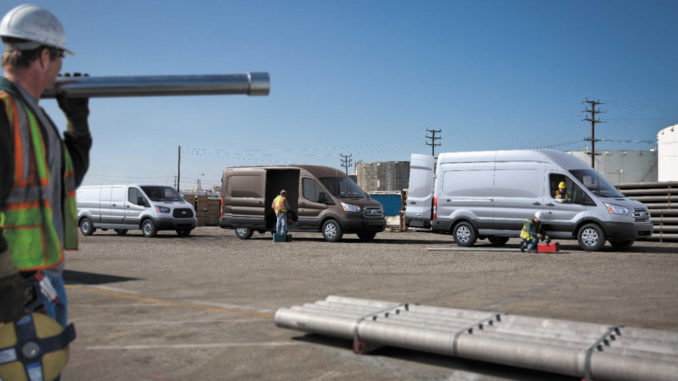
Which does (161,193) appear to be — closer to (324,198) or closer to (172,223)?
(172,223)

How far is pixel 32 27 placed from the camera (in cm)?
222

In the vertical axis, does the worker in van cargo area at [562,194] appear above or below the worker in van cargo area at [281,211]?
above

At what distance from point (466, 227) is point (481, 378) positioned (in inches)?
544

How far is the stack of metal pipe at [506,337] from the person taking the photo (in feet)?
13.3

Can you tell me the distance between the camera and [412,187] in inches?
807

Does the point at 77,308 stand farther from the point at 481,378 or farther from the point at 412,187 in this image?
the point at 412,187

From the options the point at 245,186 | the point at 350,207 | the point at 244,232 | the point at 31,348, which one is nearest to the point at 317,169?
the point at 350,207

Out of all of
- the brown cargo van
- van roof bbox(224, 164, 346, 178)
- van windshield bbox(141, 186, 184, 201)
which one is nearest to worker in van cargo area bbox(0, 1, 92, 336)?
the brown cargo van

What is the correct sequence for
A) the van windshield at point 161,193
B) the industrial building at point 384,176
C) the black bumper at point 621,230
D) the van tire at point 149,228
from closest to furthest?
the black bumper at point 621,230 < the van tire at point 149,228 < the van windshield at point 161,193 < the industrial building at point 384,176

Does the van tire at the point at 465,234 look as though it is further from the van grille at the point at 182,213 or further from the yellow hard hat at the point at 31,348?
the yellow hard hat at the point at 31,348

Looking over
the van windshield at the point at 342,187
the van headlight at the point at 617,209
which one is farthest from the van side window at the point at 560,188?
the van windshield at the point at 342,187

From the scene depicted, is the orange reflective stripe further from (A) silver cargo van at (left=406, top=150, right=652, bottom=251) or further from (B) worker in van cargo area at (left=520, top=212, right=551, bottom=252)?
(A) silver cargo van at (left=406, top=150, right=652, bottom=251)

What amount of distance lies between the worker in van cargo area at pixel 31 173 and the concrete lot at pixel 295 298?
2.54m

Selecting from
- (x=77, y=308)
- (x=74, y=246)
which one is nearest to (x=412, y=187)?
(x=77, y=308)
